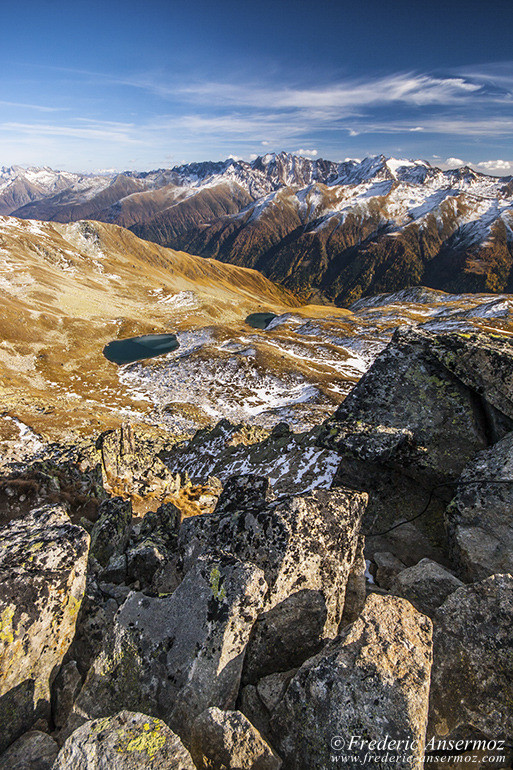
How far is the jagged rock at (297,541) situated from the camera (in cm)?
849

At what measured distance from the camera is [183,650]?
7289mm

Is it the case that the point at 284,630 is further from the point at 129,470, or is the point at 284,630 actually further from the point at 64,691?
the point at 129,470

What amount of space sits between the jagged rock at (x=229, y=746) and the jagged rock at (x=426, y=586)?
520cm

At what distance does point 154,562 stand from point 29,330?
14543 cm

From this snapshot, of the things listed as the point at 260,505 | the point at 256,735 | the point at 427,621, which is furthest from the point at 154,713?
the point at 427,621

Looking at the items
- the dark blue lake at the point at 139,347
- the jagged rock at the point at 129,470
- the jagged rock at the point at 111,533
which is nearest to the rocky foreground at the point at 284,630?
the jagged rock at the point at 111,533

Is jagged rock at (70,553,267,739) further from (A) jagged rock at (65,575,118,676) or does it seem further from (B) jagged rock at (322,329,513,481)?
(B) jagged rock at (322,329,513,481)

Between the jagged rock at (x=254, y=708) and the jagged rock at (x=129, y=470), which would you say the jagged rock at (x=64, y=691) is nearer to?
the jagged rock at (x=254, y=708)

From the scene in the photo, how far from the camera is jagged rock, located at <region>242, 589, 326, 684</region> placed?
7.59 m

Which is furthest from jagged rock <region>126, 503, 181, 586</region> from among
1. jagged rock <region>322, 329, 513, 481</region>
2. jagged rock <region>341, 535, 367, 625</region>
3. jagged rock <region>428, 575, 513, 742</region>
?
jagged rock <region>428, 575, 513, 742</region>

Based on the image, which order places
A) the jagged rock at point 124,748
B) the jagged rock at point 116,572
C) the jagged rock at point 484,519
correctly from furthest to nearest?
the jagged rock at point 116,572 → the jagged rock at point 484,519 → the jagged rock at point 124,748

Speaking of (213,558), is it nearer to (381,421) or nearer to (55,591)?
(55,591)

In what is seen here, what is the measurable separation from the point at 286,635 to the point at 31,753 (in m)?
5.03

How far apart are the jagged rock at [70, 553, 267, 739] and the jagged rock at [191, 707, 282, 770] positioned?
67 cm
